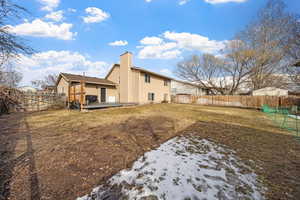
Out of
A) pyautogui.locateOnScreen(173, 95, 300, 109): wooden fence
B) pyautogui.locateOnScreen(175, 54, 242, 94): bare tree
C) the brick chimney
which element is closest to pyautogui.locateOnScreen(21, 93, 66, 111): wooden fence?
the brick chimney

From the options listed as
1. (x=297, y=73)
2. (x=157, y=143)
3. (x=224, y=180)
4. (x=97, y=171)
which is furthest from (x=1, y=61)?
(x=297, y=73)

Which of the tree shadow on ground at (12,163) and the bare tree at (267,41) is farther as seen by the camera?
the bare tree at (267,41)

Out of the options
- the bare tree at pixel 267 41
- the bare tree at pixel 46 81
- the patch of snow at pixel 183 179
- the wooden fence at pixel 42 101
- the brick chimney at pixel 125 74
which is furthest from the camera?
the bare tree at pixel 46 81

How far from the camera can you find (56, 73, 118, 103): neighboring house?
13.8 m

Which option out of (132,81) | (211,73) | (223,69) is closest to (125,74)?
(132,81)

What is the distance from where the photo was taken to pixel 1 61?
3018 millimetres

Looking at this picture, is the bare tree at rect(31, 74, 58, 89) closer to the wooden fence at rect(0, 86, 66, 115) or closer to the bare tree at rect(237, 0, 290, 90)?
the wooden fence at rect(0, 86, 66, 115)

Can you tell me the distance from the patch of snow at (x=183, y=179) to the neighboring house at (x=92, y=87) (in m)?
12.9

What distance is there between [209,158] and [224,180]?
0.80 meters

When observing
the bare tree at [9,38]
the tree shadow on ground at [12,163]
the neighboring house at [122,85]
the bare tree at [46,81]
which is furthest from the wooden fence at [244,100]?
the bare tree at [46,81]

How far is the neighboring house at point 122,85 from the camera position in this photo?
14497 mm

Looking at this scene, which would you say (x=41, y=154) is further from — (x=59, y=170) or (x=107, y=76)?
(x=107, y=76)

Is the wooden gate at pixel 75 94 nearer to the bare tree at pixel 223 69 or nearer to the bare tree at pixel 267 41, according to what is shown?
the bare tree at pixel 223 69

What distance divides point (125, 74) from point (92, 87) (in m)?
4.10
